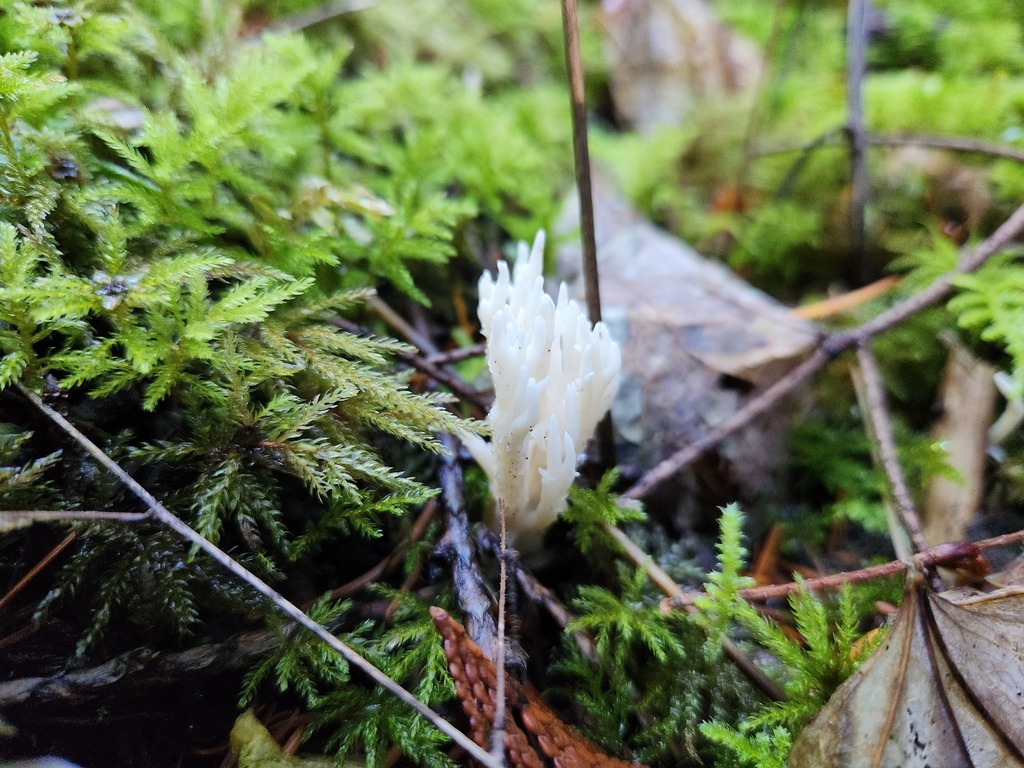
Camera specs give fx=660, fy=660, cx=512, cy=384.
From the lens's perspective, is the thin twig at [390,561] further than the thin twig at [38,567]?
Yes

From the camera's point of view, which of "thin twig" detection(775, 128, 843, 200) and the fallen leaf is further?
"thin twig" detection(775, 128, 843, 200)

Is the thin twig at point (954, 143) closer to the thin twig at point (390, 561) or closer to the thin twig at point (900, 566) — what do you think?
the thin twig at point (900, 566)

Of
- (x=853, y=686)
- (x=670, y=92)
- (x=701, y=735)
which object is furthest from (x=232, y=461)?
(x=670, y=92)

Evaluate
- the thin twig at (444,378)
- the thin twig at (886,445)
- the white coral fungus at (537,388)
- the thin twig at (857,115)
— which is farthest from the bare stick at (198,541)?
the thin twig at (857,115)

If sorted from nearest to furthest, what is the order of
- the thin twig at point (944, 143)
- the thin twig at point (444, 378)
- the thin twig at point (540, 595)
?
the thin twig at point (540, 595) → the thin twig at point (444, 378) → the thin twig at point (944, 143)

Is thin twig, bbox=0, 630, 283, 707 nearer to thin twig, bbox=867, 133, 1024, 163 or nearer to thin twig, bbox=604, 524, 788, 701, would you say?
thin twig, bbox=604, 524, 788, 701

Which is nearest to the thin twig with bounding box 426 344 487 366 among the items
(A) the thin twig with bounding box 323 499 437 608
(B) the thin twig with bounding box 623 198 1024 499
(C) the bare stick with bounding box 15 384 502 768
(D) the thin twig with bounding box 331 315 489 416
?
(D) the thin twig with bounding box 331 315 489 416
